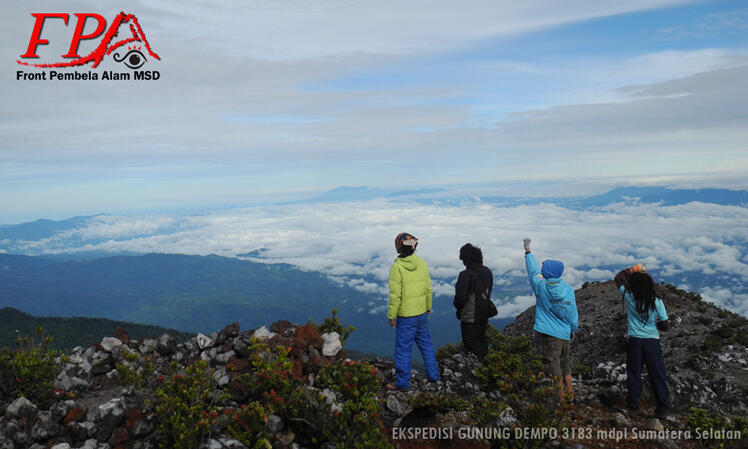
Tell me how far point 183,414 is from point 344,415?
7.57 feet

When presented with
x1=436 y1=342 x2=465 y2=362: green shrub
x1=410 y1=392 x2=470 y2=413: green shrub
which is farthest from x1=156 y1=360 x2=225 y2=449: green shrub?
x1=436 y1=342 x2=465 y2=362: green shrub

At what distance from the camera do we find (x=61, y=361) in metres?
8.71

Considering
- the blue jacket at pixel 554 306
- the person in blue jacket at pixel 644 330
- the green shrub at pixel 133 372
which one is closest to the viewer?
the green shrub at pixel 133 372

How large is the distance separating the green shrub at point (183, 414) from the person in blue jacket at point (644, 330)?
7442mm

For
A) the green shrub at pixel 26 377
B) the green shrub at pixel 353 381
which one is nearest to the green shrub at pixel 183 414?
the green shrub at pixel 353 381

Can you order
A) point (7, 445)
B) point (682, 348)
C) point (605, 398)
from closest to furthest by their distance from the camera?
1. point (7, 445)
2. point (605, 398)
3. point (682, 348)

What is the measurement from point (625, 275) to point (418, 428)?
5.00 metres

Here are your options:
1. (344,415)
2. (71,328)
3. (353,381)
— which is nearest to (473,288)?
(353,381)

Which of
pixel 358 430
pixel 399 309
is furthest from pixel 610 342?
pixel 358 430

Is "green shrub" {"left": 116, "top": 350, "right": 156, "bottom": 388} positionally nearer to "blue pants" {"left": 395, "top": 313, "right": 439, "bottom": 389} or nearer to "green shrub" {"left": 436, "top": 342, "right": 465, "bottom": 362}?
"blue pants" {"left": 395, "top": 313, "right": 439, "bottom": 389}

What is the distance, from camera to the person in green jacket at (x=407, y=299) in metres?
8.45

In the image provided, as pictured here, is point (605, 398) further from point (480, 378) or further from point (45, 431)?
point (45, 431)

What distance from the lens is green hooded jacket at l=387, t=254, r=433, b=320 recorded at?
8392 mm

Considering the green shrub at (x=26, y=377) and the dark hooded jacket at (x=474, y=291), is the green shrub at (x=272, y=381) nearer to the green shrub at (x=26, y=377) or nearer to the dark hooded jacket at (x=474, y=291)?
the green shrub at (x=26, y=377)
